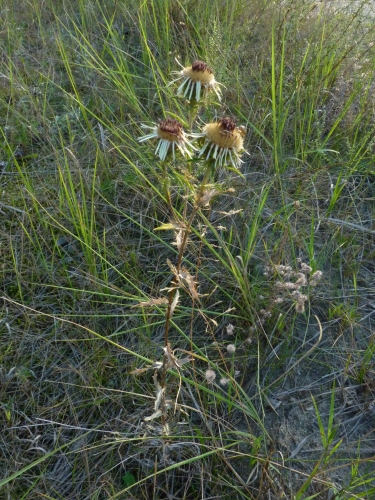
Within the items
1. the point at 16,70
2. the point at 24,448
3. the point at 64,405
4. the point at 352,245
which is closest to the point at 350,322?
the point at 352,245

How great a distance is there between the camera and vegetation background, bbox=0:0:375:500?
1245 millimetres

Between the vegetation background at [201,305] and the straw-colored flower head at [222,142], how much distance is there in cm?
16

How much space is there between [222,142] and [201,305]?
58 cm

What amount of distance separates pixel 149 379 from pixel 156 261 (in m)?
0.42

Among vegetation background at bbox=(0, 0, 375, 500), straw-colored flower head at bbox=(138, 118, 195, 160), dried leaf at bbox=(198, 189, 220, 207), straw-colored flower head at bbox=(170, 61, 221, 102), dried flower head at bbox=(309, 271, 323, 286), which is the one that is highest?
straw-colored flower head at bbox=(170, 61, 221, 102)

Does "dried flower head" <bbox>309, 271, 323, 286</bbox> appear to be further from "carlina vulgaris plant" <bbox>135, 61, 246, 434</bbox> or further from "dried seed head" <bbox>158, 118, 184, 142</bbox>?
"dried seed head" <bbox>158, 118, 184, 142</bbox>

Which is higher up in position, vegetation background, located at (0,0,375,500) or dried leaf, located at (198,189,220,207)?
dried leaf, located at (198,189,220,207)

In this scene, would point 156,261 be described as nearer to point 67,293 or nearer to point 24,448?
point 67,293

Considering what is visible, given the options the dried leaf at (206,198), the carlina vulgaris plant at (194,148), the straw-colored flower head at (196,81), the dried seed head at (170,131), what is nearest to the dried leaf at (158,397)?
the carlina vulgaris plant at (194,148)

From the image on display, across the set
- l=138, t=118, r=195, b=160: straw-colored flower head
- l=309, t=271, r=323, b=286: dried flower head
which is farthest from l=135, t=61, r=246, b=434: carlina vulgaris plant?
l=309, t=271, r=323, b=286: dried flower head

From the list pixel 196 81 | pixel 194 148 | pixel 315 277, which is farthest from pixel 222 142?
pixel 315 277

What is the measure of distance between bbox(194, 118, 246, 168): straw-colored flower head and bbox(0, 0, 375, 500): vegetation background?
0.53 ft

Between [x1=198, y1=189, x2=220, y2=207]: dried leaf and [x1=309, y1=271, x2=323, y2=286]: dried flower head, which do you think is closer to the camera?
[x1=198, y1=189, x2=220, y2=207]: dried leaf

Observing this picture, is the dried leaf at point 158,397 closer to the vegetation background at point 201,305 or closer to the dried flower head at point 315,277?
the vegetation background at point 201,305
